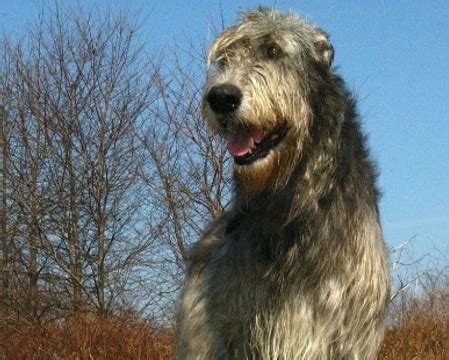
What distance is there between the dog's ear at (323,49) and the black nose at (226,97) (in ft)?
2.00

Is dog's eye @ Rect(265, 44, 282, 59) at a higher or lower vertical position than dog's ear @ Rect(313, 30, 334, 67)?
lower

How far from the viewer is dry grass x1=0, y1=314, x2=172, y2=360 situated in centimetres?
890

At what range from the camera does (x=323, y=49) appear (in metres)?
4.62

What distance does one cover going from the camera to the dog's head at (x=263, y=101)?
4152 millimetres

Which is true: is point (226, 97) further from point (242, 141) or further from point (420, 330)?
point (420, 330)

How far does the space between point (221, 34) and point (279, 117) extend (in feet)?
2.29

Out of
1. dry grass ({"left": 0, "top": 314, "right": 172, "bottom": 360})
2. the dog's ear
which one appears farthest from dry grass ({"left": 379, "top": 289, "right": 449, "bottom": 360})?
the dog's ear

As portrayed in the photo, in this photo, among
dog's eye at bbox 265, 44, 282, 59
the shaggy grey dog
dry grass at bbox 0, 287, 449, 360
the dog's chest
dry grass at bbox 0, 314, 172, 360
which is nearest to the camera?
the shaggy grey dog

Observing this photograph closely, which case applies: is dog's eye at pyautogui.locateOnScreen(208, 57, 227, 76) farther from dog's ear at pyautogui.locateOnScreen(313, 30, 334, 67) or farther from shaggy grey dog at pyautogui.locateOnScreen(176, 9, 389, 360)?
dog's ear at pyautogui.locateOnScreen(313, 30, 334, 67)

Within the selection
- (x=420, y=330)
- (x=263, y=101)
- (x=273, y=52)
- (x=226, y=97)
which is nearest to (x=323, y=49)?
(x=273, y=52)

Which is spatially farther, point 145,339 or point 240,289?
point 145,339

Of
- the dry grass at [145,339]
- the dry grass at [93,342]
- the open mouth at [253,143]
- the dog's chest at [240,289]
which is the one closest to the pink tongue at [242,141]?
the open mouth at [253,143]

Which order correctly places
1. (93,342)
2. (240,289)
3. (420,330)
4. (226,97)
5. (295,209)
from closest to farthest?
1. (226,97)
2. (295,209)
3. (240,289)
4. (420,330)
5. (93,342)

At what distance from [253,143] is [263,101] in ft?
0.69
